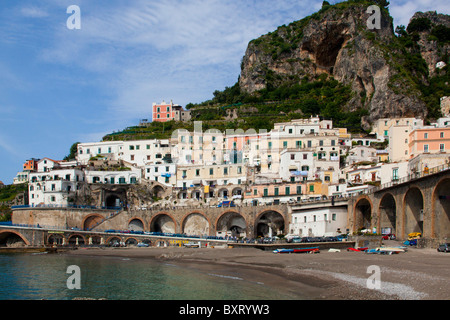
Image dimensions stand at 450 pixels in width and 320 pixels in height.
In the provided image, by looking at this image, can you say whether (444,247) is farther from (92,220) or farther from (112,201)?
(112,201)

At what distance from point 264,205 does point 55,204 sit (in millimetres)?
33709

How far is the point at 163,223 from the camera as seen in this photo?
6825cm

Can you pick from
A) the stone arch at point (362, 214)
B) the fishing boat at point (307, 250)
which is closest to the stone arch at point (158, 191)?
the fishing boat at point (307, 250)

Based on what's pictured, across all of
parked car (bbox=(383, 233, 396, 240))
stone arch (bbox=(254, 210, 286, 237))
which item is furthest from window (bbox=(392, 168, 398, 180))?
stone arch (bbox=(254, 210, 286, 237))

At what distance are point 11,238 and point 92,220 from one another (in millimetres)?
11964

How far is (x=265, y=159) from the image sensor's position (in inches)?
2822

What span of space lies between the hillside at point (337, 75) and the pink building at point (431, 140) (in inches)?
1005

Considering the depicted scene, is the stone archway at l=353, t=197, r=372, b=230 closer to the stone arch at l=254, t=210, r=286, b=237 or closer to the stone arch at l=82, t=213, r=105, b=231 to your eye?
the stone arch at l=254, t=210, r=286, b=237

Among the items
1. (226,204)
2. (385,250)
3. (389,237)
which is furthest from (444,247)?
(226,204)

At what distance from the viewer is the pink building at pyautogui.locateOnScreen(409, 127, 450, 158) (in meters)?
55.4

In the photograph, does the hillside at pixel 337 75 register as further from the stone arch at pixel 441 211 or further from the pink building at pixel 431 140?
the stone arch at pixel 441 211

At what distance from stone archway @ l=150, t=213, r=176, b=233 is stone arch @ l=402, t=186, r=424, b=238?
34288mm
